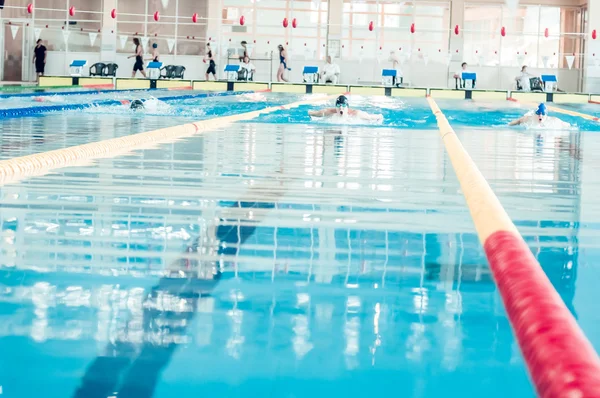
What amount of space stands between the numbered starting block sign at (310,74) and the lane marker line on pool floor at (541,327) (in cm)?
2152

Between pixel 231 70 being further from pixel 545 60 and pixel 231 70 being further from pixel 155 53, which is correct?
pixel 545 60

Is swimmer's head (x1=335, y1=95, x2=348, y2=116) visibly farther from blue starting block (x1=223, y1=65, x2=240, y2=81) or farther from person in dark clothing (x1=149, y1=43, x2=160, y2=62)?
person in dark clothing (x1=149, y1=43, x2=160, y2=62)

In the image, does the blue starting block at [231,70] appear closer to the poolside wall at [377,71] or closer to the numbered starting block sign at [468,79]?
the poolside wall at [377,71]

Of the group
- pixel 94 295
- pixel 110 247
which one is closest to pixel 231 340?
pixel 94 295

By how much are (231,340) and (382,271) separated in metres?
0.76

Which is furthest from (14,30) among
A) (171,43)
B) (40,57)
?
(171,43)

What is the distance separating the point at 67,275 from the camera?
7.24ft

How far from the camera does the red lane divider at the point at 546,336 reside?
96 centimetres

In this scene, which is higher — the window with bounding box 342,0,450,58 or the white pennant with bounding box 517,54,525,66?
the window with bounding box 342,0,450,58

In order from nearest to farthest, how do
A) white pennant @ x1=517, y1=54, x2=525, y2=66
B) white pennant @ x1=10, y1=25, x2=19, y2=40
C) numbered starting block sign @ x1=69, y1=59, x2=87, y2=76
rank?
numbered starting block sign @ x1=69, y1=59, x2=87, y2=76, white pennant @ x1=10, y1=25, x2=19, y2=40, white pennant @ x1=517, y1=54, x2=525, y2=66

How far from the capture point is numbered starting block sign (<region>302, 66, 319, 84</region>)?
77.5ft

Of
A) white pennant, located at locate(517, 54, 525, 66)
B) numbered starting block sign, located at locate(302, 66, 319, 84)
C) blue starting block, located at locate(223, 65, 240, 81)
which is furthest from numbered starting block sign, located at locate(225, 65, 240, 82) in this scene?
white pennant, located at locate(517, 54, 525, 66)

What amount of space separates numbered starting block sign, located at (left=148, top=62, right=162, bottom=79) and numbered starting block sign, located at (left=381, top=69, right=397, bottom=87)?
613 centimetres

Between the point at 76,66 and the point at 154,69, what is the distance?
211 cm
